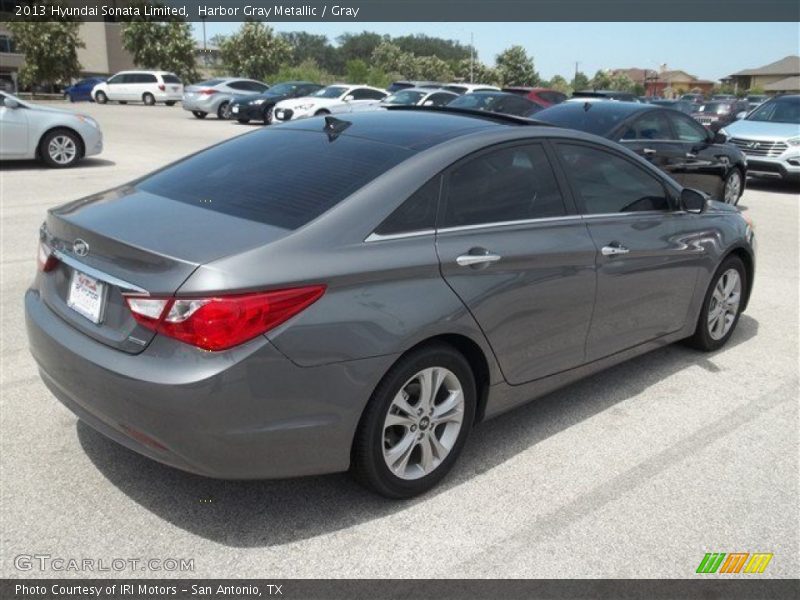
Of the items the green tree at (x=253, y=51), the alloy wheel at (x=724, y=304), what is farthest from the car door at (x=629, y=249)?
the green tree at (x=253, y=51)

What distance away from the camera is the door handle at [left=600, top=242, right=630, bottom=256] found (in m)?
4.06

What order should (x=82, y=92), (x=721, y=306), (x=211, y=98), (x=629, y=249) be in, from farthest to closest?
(x=82, y=92) → (x=211, y=98) → (x=721, y=306) → (x=629, y=249)

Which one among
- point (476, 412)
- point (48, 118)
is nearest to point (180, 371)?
point (476, 412)

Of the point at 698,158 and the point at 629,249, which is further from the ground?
the point at 629,249

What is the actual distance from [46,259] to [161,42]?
53.9m

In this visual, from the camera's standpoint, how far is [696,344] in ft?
17.3

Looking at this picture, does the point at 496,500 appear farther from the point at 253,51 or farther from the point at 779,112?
the point at 253,51

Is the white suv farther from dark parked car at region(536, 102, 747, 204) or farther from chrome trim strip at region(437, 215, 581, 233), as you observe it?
chrome trim strip at region(437, 215, 581, 233)

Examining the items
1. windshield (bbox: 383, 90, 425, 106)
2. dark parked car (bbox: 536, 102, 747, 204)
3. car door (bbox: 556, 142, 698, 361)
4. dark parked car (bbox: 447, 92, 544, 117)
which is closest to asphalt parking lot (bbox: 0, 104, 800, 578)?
car door (bbox: 556, 142, 698, 361)

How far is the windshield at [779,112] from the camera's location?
46.6 ft

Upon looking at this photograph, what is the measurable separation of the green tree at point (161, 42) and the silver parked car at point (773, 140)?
151ft

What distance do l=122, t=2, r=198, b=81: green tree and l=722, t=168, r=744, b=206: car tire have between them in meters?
48.2

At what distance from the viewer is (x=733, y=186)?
1138 cm

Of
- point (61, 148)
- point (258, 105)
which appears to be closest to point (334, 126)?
point (61, 148)
